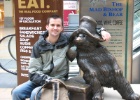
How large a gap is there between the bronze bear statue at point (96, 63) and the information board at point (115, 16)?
1376 millimetres

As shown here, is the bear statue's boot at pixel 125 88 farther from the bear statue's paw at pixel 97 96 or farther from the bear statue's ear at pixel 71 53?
the bear statue's ear at pixel 71 53

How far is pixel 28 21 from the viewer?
511 cm

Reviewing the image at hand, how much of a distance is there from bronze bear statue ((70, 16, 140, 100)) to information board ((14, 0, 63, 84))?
1.91 m

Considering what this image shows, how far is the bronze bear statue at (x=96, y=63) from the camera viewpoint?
301 centimetres

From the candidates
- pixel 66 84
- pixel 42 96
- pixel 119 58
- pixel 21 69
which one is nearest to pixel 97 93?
pixel 66 84

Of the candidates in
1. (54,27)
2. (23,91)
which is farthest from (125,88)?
(23,91)

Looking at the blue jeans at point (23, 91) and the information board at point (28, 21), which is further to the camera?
the information board at point (28, 21)

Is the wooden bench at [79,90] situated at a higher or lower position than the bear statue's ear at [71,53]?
lower

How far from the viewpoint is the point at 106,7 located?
14.6ft

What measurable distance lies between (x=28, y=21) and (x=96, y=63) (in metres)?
2.35

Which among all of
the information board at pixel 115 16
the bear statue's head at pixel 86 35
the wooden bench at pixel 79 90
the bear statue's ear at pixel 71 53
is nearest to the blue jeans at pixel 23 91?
the wooden bench at pixel 79 90

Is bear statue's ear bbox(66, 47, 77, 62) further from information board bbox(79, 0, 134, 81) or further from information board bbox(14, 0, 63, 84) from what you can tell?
information board bbox(14, 0, 63, 84)

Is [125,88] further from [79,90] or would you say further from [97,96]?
[79,90]

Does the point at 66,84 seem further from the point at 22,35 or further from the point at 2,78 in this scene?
the point at 2,78
